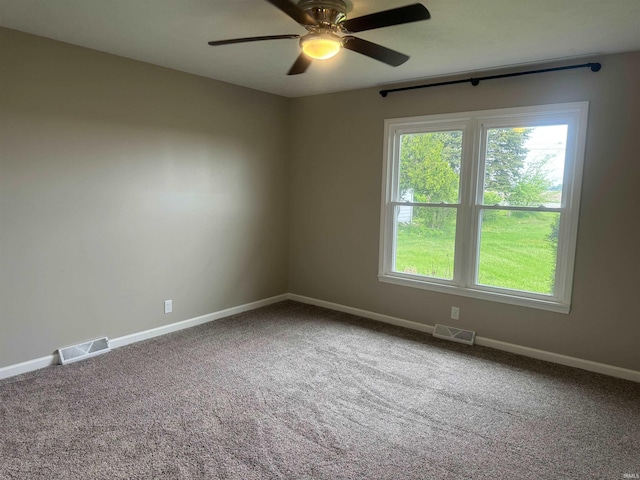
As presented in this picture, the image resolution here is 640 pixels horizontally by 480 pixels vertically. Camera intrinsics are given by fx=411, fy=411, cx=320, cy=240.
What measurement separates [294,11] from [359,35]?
0.99 meters

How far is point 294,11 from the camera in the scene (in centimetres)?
204

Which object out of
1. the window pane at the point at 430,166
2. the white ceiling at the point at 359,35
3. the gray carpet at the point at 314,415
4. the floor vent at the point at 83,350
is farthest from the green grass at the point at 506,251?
the floor vent at the point at 83,350

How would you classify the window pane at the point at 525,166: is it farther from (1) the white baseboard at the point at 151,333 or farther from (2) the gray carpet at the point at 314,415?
(1) the white baseboard at the point at 151,333

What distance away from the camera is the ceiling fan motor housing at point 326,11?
217 cm

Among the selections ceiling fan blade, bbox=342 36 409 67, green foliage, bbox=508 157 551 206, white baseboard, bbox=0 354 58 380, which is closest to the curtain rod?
green foliage, bbox=508 157 551 206

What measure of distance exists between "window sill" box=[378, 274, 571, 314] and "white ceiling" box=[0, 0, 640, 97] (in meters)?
1.94

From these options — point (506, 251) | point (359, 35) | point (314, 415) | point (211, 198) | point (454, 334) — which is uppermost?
point (359, 35)

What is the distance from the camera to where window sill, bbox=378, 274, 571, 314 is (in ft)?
11.2

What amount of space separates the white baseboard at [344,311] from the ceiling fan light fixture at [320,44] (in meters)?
2.78

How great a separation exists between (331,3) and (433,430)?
2469 mm

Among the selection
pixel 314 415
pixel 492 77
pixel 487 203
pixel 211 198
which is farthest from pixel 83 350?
pixel 492 77

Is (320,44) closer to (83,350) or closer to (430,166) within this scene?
(430,166)

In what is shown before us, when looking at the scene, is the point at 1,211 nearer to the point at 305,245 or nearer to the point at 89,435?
the point at 89,435

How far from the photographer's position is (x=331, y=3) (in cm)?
218
